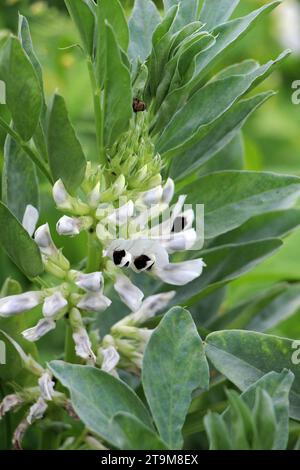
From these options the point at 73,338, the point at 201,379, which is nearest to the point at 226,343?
the point at 201,379

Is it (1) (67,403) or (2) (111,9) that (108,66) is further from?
(1) (67,403)

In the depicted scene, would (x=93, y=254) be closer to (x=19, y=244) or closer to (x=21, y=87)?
(x=19, y=244)

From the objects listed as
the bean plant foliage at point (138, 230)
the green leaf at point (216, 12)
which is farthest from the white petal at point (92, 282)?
the green leaf at point (216, 12)

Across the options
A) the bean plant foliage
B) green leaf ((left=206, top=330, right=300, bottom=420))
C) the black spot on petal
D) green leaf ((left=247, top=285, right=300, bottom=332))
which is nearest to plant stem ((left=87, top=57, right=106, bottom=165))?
the bean plant foliage

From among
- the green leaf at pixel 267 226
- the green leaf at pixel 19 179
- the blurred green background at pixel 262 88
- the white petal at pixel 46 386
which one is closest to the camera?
the white petal at pixel 46 386

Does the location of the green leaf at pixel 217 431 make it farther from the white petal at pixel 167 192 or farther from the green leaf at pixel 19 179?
the green leaf at pixel 19 179

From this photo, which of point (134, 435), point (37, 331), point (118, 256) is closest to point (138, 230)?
point (118, 256)

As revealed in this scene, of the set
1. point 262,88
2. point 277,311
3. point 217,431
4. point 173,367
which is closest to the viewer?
point 217,431
